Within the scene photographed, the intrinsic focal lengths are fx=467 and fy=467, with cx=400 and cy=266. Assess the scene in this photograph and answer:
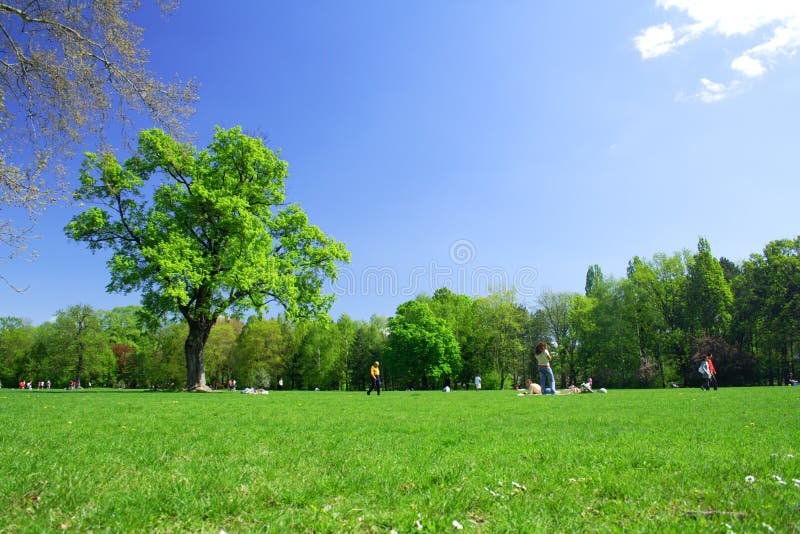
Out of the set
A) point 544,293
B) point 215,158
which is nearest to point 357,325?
point 544,293

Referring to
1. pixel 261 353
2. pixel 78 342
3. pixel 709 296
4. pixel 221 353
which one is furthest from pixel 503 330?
pixel 78 342

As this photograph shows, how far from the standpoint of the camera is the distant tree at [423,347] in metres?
69.4

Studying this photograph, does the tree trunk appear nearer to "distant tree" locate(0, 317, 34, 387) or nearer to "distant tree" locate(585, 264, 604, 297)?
"distant tree" locate(585, 264, 604, 297)

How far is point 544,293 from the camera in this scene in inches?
3093

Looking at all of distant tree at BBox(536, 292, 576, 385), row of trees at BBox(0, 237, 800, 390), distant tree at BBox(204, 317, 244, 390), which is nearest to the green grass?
row of trees at BBox(0, 237, 800, 390)

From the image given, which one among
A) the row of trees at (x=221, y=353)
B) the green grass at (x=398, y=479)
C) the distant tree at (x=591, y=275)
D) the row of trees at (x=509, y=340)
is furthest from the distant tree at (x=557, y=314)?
the green grass at (x=398, y=479)

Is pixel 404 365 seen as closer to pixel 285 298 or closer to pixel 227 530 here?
pixel 285 298

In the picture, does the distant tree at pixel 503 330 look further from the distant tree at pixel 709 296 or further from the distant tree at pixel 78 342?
the distant tree at pixel 78 342

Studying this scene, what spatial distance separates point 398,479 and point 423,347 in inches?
2574

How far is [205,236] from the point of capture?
32.1m

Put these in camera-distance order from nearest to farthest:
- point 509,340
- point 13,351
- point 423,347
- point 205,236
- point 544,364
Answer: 1. point 544,364
2. point 205,236
3. point 423,347
4. point 509,340
5. point 13,351

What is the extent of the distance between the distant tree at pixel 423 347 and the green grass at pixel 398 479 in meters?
61.7

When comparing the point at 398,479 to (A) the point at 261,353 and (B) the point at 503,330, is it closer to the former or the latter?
(B) the point at 503,330

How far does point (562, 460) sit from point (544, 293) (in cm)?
7621
